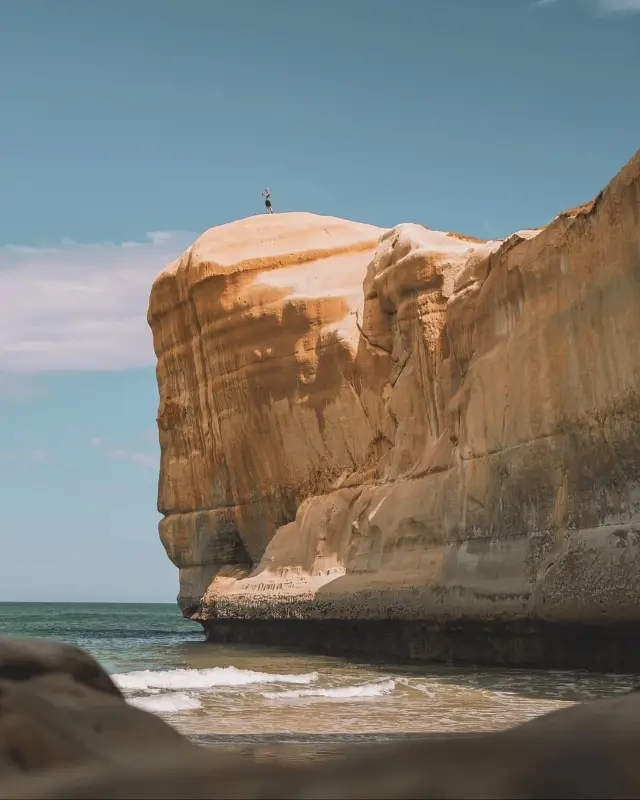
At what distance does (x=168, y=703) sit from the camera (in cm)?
1404

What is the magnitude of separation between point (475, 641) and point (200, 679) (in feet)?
14.4

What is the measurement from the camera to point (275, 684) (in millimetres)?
17125

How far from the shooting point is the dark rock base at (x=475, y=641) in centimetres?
1560

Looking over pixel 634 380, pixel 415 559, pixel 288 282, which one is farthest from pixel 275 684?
pixel 288 282

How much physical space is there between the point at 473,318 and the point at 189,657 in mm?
9998

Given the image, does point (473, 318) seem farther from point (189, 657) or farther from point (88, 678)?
point (88, 678)

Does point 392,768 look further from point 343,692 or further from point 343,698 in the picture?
point 343,692

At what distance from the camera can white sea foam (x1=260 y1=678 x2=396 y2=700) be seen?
48.8 ft

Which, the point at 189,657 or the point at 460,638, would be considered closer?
the point at 460,638

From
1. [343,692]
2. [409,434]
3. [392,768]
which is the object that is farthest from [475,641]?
[392,768]

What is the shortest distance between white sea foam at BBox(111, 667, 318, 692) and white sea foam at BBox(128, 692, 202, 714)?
8.04 ft

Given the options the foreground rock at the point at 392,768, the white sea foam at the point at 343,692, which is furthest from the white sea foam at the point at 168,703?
the foreground rock at the point at 392,768

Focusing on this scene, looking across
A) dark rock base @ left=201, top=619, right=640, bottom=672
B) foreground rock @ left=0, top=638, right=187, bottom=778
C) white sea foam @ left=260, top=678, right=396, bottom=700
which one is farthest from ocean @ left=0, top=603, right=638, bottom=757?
foreground rock @ left=0, top=638, right=187, bottom=778

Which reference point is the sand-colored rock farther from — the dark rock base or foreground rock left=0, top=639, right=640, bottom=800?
foreground rock left=0, top=639, right=640, bottom=800
